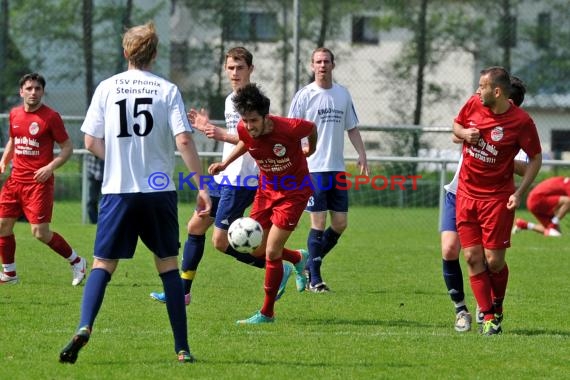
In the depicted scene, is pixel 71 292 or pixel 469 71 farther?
pixel 469 71

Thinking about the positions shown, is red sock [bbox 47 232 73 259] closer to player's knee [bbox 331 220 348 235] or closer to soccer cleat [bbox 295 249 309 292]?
soccer cleat [bbox 295 249 309 292]

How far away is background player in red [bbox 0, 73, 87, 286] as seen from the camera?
9.77 meters

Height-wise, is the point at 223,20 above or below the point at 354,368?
above

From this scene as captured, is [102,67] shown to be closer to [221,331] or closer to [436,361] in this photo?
[221,331]

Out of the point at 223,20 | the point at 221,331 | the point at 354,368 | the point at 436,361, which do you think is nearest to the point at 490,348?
the point at 436,361

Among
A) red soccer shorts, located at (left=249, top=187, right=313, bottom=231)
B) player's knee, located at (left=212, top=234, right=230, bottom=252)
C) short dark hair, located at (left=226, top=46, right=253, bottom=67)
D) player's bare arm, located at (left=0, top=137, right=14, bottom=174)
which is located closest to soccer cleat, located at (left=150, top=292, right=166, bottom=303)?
player's knee, located at (left=212, top=234, right=230, bottom=252)

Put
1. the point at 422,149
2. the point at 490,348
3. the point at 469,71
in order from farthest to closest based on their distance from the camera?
the point at 469,71 → the point at 422,149 → the point at 490,348

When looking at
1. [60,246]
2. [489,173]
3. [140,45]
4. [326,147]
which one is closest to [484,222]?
[489,173]

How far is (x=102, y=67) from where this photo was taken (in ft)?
61.8

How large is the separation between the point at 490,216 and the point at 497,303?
2.27ft

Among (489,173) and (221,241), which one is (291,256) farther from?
(489,173)

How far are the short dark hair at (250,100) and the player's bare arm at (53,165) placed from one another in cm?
261

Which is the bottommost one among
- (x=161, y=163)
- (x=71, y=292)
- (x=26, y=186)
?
(x=71, y=292)

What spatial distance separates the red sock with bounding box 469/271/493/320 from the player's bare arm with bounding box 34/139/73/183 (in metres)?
3.80
